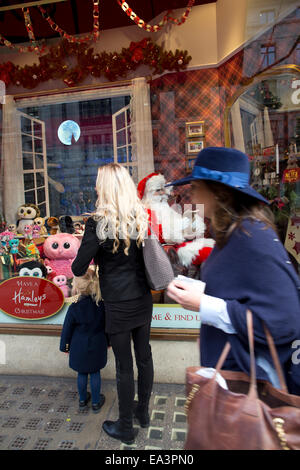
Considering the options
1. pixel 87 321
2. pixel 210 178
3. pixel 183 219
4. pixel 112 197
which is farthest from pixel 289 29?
pixel 87 321

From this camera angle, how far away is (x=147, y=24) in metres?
3.68

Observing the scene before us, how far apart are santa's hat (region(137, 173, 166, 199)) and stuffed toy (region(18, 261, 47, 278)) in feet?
4.14

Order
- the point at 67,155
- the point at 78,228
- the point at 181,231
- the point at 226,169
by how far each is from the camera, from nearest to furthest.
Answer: the point at 226,169, the point at 181,231, the point at 78,228, the point at 67,155

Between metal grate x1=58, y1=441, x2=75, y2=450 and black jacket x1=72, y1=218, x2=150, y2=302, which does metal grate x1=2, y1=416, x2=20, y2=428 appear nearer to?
metal grate x1=58, y1=441, x2=75, y2=450

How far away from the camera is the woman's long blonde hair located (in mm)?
2100

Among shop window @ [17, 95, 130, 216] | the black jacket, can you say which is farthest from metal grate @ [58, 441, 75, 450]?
shop window @ [17, 95, 130, 216]

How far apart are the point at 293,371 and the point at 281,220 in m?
2.40

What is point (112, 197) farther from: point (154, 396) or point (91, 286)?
point (154, 396)

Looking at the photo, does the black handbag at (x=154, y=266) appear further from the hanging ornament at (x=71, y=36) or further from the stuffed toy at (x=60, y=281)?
the hanging ornament at (x=71, y=36)

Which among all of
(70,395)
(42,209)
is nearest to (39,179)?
(42,209)

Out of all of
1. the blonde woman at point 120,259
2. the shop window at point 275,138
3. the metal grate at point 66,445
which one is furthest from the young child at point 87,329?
A: the shop window at point 275,138

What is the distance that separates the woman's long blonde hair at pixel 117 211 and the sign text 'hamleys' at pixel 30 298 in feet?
4.87

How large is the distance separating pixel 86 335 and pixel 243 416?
68.1 inches

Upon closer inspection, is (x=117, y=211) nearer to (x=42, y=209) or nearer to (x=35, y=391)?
(x=35, y=391)
